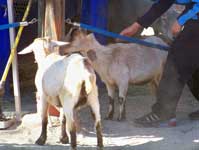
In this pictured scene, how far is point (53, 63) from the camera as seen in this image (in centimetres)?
619

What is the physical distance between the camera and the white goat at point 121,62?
24.1 ft

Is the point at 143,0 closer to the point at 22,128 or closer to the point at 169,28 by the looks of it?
the point at 169,28

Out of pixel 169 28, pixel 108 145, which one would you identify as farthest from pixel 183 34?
pixel 169 28

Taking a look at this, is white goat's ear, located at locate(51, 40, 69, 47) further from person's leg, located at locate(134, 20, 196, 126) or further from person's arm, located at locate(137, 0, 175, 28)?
person's leg, located at locate(134, 20, 196, 126)

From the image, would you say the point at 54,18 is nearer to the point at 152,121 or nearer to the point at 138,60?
the point at 138,60

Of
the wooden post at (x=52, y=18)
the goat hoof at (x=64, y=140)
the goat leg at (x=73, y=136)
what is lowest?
the goat hoof at (x=64, y=140)

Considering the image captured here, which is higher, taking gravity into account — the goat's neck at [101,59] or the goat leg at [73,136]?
the goat's neck at [101,59]

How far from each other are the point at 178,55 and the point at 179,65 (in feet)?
0.40

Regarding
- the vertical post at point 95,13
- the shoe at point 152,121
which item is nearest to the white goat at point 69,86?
the shoe at point 152,121

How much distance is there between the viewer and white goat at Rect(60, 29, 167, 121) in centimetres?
734

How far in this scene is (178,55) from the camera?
273 inches

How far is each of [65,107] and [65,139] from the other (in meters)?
0.82

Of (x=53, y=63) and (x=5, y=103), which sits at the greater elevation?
(x=53, y=63)

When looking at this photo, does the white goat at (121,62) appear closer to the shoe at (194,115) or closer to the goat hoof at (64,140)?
the shoe at (194,115)
